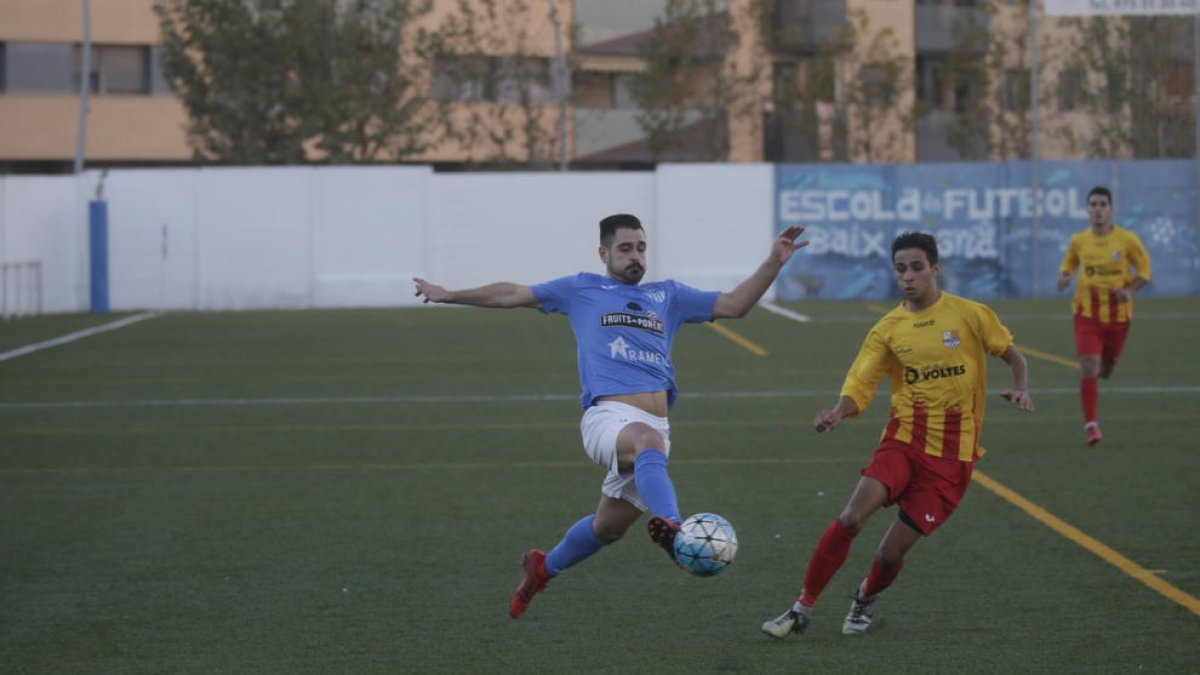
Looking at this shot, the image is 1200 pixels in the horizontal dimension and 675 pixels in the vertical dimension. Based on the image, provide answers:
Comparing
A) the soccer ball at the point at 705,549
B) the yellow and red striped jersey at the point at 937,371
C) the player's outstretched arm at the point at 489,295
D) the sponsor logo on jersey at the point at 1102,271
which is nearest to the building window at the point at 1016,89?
the sponsor logo on jersey at the point at 1102,271

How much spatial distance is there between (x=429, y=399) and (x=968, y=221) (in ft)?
65.1

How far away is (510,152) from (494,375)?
32548 mm

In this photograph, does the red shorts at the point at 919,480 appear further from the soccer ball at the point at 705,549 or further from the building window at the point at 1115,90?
the building window at the point at 1115,90

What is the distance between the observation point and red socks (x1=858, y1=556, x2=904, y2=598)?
24.4 ft

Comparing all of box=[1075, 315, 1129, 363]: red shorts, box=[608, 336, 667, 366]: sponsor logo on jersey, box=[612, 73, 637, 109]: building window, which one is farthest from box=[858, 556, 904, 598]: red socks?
box=[612, 73, 637, 109]: building window

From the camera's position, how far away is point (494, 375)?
2019cm

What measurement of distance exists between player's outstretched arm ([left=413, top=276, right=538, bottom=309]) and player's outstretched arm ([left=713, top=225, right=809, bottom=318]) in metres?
0.84

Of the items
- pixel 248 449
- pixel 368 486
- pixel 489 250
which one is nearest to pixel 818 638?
pixel 368 486

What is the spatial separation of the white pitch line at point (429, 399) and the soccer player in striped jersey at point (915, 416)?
32.7 feet

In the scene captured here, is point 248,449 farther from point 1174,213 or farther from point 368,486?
point 1174,213

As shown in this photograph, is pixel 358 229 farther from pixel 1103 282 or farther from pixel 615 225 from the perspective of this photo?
pixel 615 225

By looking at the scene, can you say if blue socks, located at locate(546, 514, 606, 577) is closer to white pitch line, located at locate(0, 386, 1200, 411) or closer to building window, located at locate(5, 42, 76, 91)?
white pitch line, located at locate(0, 386, 1200, 411)

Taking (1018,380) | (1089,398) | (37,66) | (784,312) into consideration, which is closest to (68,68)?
(37,66)

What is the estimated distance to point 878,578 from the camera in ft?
24.6
